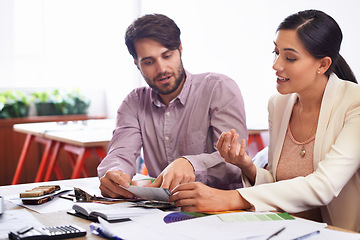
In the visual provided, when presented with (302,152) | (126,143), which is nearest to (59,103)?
(126,143)

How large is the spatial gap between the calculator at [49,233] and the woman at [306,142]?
13.4 inches

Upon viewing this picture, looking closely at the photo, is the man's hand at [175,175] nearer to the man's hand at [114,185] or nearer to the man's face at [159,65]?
the man's hand at [114,185]

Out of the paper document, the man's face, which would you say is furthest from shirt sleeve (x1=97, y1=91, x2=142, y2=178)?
the paper document

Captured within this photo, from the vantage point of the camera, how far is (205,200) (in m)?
1.39

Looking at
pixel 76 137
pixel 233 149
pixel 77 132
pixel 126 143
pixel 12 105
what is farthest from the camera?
pixel 12 105

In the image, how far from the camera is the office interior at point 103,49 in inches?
187

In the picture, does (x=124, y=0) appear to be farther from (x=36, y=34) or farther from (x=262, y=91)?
(x=262, y=91)

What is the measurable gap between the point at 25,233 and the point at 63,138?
2446 millimetres

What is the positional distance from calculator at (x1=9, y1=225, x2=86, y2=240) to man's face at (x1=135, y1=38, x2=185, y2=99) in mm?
926

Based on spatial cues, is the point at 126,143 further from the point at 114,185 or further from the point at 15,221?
the point at 15,221

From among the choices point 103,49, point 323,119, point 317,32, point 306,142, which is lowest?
point 306,142

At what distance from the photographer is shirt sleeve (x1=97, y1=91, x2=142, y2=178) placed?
1.93m

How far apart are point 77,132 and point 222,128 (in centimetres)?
213

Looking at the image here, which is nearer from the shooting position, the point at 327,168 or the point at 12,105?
the point at 327,168
